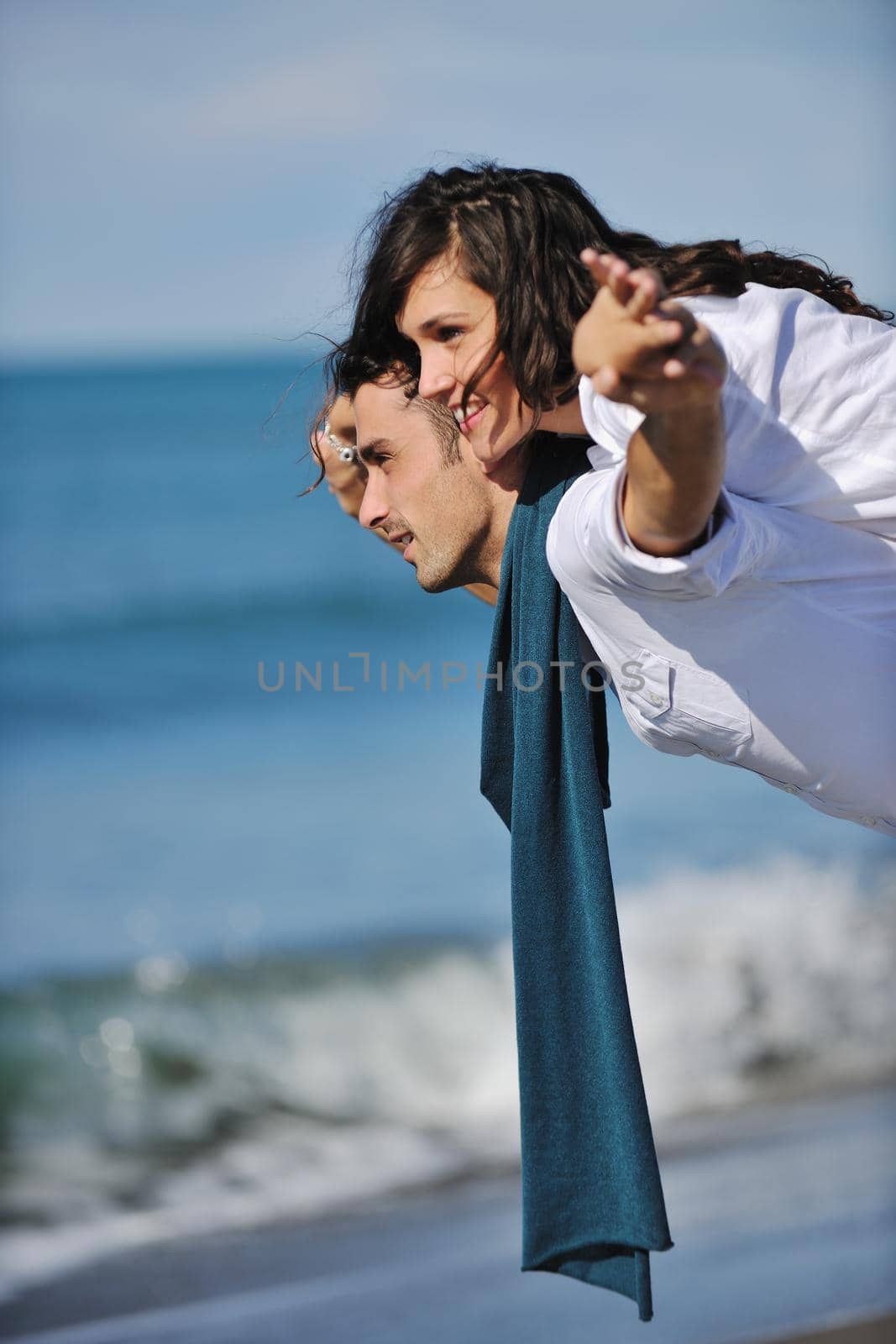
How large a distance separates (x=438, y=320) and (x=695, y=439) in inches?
33.8

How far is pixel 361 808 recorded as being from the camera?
8922 mm

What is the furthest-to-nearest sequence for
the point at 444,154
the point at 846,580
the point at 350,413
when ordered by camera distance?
the point at 350,413
the point at 444,154
the point at 846,580

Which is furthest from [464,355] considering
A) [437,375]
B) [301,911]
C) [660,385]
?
[301,911]

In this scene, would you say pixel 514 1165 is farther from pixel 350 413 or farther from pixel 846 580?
pixel 846 580

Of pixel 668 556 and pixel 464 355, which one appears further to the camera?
pixel 464 355

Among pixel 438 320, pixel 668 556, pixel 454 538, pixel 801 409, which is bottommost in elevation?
pixel 668 556

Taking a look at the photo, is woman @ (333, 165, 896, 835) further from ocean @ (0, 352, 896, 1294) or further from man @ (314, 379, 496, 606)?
ocean @ (0, 352, 896, 1294)

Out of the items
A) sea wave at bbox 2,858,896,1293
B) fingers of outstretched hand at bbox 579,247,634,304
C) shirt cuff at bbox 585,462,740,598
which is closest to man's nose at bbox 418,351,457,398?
shirt cuff at bbox 585,462,740,598

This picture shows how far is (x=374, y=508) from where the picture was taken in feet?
8.14

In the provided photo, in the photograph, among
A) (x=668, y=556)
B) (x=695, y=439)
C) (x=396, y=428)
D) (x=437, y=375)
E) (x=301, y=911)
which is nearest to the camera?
(x=695, y=439)

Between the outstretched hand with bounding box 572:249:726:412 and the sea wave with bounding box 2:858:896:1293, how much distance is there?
3685 mm

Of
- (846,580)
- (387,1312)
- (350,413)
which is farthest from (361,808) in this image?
(846,580)

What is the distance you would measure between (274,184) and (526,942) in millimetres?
14114

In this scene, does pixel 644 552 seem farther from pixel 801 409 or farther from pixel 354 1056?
pixel 354 1056
